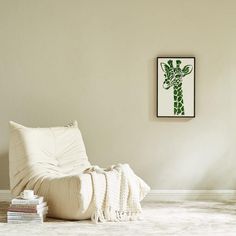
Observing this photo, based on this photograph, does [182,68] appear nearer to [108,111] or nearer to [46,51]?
[108,111]

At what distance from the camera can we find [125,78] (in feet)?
18.7

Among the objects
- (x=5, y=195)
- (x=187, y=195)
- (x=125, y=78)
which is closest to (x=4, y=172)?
(x=5, y=195)

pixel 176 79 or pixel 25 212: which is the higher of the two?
pixel 176 79

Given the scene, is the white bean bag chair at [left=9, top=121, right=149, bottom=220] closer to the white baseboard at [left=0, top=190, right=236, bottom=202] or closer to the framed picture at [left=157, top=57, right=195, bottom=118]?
the white baseboard at [left=0, top=190, right=236, bottom=202]

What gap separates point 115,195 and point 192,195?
140 centimetres

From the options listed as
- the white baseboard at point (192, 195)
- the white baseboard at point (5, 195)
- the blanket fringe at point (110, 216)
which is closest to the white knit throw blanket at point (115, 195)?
the blanket fringe at point (110, 216)

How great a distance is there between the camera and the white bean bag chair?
4.39 m

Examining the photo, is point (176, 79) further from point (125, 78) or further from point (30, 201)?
point (30, 201)

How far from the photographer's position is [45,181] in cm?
461

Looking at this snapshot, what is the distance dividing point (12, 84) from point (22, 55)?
0.32 m

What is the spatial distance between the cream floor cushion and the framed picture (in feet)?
3.24

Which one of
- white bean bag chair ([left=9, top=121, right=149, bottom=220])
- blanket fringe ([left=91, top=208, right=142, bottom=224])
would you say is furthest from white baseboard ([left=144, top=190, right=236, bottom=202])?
blanket fringe ([left=91, top=208, right=142, bottom=224])

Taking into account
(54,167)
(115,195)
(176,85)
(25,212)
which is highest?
(176,85)

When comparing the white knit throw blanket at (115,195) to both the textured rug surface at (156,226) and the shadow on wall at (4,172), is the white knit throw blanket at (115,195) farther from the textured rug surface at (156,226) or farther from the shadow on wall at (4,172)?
the shadow on wall at (4,172)
